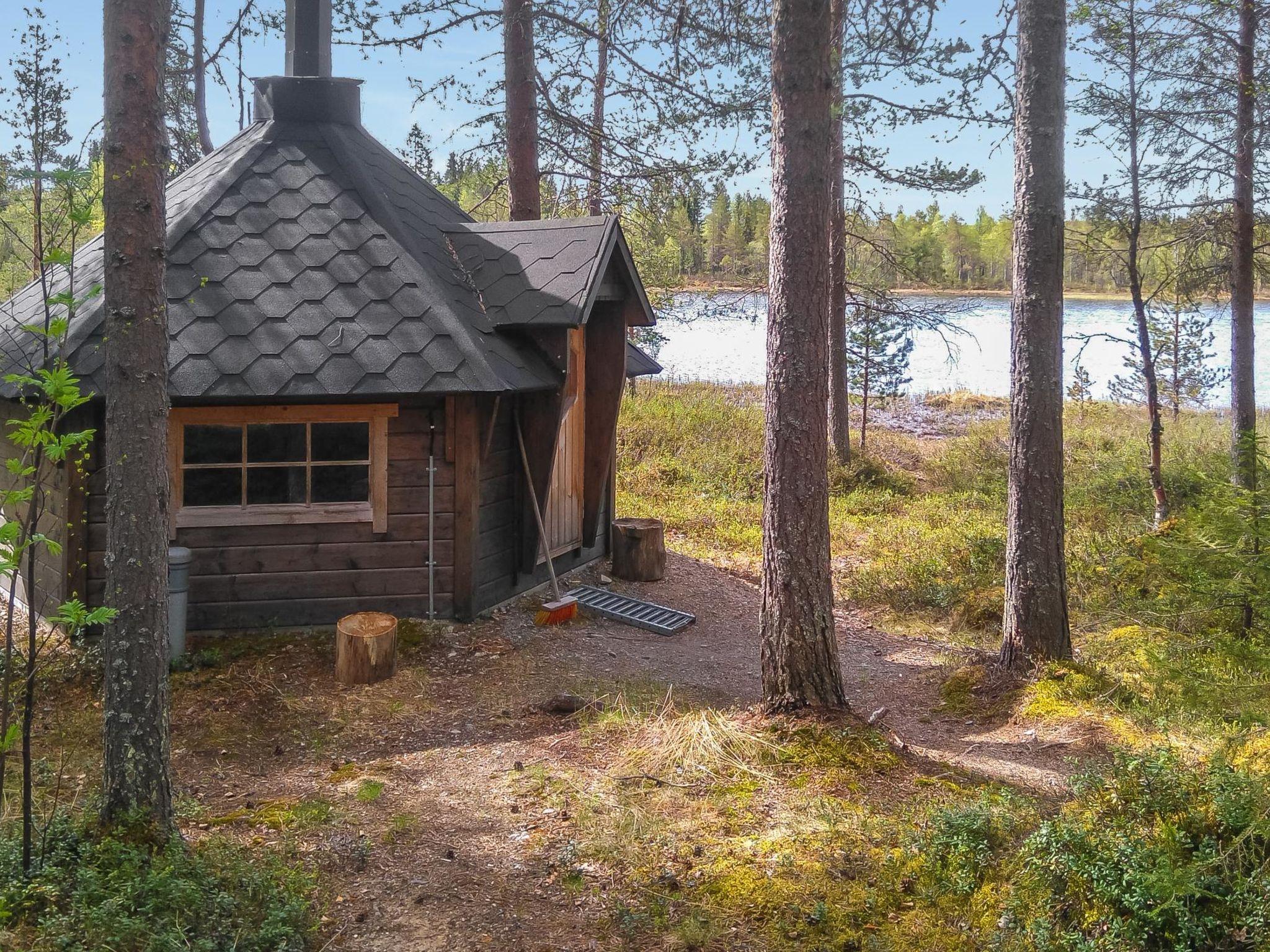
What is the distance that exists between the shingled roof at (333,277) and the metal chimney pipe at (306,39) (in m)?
0.25

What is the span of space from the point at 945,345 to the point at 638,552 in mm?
9297

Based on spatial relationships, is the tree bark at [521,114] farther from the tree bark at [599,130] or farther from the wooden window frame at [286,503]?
the wooden window frame at [286,503]

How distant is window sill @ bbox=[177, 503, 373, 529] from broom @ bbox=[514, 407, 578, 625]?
1470 mm

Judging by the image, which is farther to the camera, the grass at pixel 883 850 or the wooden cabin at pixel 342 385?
the wooden cabin at pixel 342 385

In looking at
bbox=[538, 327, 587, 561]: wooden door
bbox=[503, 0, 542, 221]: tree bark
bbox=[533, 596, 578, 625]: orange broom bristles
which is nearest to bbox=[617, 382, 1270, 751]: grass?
bbox=[538, 327, 587, 561]: wooden door

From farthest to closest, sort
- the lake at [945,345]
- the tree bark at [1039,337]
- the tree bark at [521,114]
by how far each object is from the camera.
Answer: the lake at [945,345]
the tree bark at [521,114]
the tree bark at [1039,337]

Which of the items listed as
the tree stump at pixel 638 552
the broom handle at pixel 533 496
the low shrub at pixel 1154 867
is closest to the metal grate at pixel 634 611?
the broom handle at pixel 533 496

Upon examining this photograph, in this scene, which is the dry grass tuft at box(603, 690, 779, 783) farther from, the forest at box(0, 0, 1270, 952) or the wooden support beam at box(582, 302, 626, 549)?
the wooden support beam at box(582, 302, 626, 549)

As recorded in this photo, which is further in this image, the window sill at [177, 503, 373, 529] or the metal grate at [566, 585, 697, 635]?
the metal grate at [566, 585, 697, 635]

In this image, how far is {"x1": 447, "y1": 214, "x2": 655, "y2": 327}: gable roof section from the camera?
8.48m

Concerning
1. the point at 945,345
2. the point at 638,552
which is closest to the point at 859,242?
the point at 945,345

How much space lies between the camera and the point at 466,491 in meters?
8.34

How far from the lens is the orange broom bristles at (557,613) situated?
8852mm

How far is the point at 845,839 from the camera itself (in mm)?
4680
